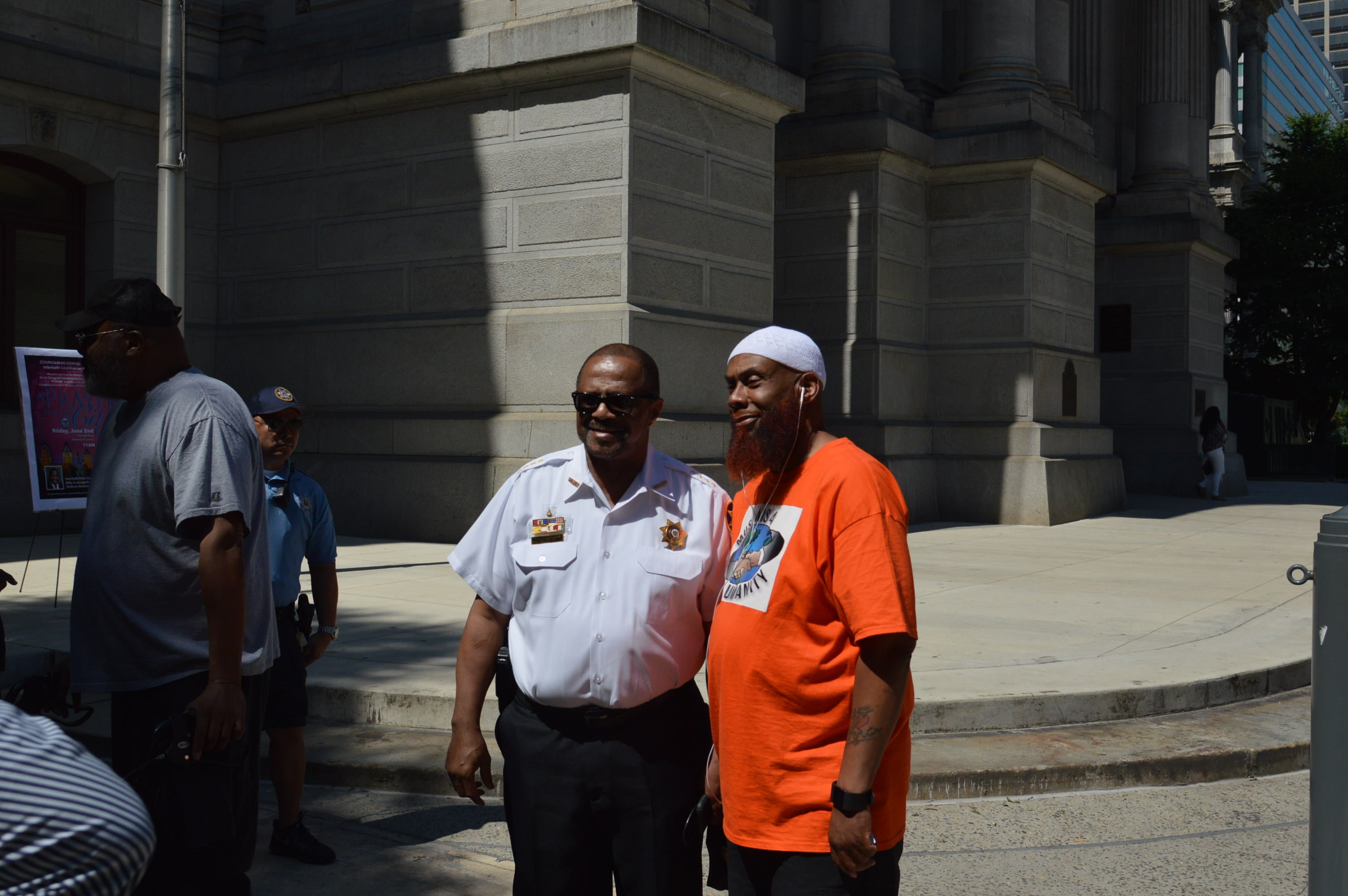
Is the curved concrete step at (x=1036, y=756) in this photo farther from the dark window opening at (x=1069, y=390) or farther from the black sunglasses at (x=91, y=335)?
the dark window opening at (x=1069, y=390)

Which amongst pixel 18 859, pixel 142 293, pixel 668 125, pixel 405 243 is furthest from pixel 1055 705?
pixel 405 243

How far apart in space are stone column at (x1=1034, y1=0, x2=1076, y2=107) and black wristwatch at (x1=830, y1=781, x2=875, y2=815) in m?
20.2

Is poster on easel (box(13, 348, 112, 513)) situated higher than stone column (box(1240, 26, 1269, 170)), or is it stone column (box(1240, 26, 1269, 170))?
stone column (box(1240, 26, 1269, 170))

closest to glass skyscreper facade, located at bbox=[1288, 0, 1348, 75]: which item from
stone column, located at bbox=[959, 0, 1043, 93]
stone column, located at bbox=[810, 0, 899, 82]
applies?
stone column, located at bbox=[959, 0, 1043, 93]

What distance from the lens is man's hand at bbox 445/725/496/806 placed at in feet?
10.6

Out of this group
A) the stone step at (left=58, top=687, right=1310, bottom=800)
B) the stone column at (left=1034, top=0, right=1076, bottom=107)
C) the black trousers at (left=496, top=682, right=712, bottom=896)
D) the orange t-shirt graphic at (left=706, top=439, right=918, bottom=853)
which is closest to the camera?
the orange t-shirt graphic at (left=706, top=439, right=918, bottom=853)

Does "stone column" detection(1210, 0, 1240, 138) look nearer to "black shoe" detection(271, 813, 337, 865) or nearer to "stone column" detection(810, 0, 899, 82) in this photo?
"stone column" detection(810, 0, 899, 82)

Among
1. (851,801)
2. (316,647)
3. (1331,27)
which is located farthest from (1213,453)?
(1331,27)

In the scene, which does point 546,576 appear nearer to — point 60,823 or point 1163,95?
point 60,823

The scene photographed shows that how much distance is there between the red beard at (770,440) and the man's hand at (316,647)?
280 cm

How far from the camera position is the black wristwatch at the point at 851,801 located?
8.61 feet

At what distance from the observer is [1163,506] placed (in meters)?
21.8

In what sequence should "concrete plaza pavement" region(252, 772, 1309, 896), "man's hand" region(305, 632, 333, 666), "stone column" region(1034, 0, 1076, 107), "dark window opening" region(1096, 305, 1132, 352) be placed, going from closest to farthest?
1. "concrete plaza pavement" region(252, 772, 1309, 896)
2. "man's hand" region(305, 632, 333, 666)
3. "stone column" region(1034, 0, 1076, 107)
4. "dark window opening" region(1096, 305, 1132, 352)

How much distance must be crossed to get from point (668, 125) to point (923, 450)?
22.9 ft
